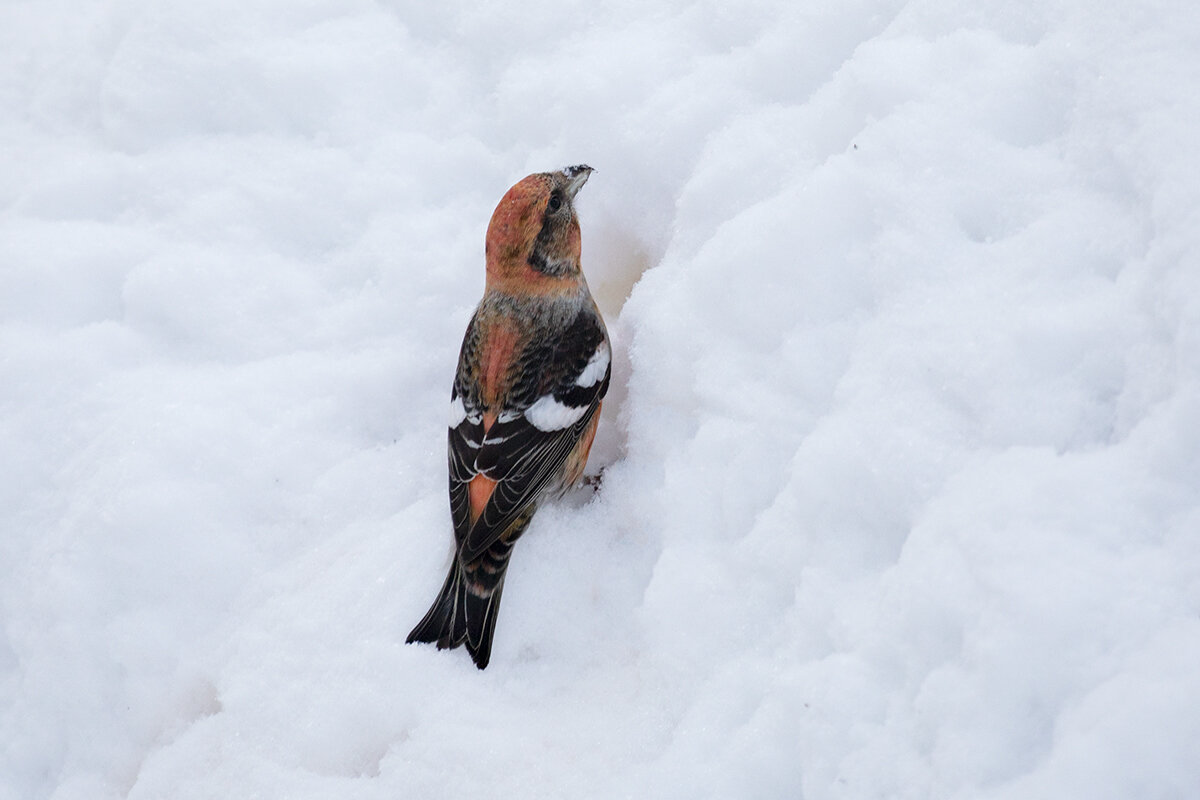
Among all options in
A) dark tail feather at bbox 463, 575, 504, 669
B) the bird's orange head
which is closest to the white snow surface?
dark tail feather at bbox 463, 575, 504, 669

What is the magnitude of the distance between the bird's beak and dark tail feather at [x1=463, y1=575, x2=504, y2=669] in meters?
1.45

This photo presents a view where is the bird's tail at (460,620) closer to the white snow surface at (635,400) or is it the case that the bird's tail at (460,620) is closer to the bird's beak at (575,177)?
the white snow surface at (635,400)

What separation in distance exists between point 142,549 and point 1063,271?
2.82 metres

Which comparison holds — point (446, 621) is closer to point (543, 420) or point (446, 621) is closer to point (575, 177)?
point (543, 420)

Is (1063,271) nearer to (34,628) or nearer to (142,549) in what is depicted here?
(142,549)

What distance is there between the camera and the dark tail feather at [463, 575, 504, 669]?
2713 millimetres

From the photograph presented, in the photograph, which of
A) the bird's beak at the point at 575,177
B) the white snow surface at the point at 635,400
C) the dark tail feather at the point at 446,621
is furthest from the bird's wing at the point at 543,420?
the bird's beak at the point at 575,177

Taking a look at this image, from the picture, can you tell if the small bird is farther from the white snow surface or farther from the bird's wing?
the white snow surface

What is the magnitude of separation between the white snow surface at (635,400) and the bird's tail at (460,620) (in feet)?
0.20

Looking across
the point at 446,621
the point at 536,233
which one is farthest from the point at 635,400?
the point at 446,621

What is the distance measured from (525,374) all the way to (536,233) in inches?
19.8

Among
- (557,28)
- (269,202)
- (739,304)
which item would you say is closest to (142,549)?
(269,202)

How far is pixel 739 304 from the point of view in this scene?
8.93ft

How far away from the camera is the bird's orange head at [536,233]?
10.4ft
